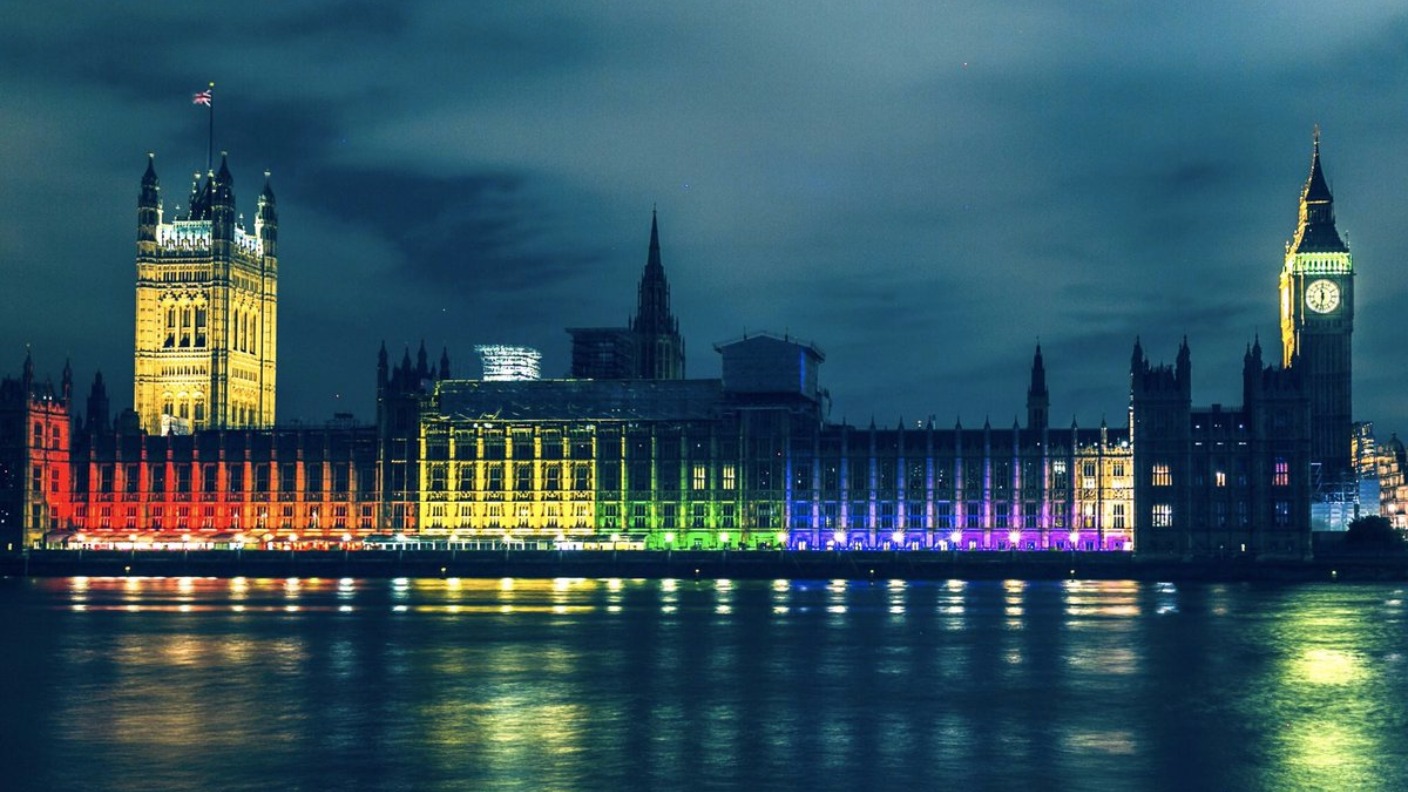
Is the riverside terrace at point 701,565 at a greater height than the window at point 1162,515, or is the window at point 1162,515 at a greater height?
the window at point 1162,515

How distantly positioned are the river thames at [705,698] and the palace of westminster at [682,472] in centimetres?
7049

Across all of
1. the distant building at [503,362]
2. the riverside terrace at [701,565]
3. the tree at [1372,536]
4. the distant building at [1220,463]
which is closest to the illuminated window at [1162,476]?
the distant building at [1220,463]

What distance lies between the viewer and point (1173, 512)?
166375 millimetres

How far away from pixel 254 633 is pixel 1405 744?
4967cm

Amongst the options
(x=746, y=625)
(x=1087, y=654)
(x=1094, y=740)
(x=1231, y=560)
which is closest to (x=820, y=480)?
(x=1231, y=560)

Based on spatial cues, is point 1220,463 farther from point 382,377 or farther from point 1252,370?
point 382,377

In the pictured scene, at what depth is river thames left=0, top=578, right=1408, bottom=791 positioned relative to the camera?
39938 millimetres

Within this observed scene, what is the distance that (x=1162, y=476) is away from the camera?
16725cm

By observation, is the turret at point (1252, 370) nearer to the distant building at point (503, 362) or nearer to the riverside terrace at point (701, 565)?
the riverside terrace at point (701, 565)

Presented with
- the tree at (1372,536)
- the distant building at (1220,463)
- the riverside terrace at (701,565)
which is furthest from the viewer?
the tree at (1372,536)

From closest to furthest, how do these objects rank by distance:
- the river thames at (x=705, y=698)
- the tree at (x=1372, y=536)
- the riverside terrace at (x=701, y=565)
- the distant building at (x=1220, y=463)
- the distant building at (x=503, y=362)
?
the river thames at (x=705, y=698) < the riverside terrace at (x=701, y=565) < the distant building at (x=1220, y=463) < the tree at (x=1372, y=536) < the distant building at (x=503, y=362)

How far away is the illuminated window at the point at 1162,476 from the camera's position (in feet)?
548

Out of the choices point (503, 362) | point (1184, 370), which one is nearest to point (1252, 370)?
point (1184, 370)

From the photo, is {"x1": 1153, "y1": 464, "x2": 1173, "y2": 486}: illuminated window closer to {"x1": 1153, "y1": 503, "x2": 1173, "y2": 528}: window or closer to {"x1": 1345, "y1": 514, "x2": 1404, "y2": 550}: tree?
{"x1": 1153, "y1": 503, "x2": 1173, "y2": 528}: window
